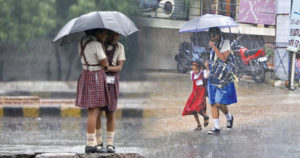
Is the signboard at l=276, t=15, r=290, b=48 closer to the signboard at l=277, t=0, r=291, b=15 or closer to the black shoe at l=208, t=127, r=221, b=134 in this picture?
the signboard at l=277, t=0, r=291, b=15

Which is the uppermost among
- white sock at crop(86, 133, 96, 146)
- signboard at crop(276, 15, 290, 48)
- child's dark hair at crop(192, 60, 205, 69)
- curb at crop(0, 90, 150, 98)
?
signboard at crop(276, 15, 290, 48)

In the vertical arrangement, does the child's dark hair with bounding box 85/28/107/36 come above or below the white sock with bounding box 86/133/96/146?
above

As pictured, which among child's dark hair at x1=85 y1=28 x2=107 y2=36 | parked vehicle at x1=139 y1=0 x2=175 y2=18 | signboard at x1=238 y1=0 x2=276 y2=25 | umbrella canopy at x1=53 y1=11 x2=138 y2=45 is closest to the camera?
umbrella canopy at x1=53 y1=11 x2=138 y2=45

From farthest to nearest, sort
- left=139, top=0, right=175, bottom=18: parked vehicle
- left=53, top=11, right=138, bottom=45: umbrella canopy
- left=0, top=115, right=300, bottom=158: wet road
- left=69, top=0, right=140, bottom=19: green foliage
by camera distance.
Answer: left=69, top=0, right=140, bottom=19: green foliage
left=139, top=0, right=175, bottom=18: parked vehicle
left=0, top=115, right=300, bottom=158: wet road
left=53, top=11, right=138, bottom=45: umbrella canopy

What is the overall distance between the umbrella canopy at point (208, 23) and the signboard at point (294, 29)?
0.46 metres

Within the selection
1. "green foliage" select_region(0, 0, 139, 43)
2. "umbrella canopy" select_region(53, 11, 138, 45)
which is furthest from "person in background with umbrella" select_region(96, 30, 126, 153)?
"green foliage" select_region(0, 0, 139, 43)

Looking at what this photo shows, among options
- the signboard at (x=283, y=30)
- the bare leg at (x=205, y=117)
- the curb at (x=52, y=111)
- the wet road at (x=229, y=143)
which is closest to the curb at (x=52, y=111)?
the curb at (x=52, y=111)

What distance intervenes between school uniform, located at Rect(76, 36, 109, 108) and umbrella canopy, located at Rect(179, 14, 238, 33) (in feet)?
2.98

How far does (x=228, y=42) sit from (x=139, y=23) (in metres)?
0.88

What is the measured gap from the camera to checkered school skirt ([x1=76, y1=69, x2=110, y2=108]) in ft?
13.3

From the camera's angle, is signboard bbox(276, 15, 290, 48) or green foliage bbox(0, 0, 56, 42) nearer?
signboard bbox(276, 15, 290, 48)

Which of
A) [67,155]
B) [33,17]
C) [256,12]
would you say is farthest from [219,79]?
[33,17]

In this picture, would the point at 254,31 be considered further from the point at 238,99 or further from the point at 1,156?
the point at 1,156

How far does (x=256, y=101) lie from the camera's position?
455 cm
